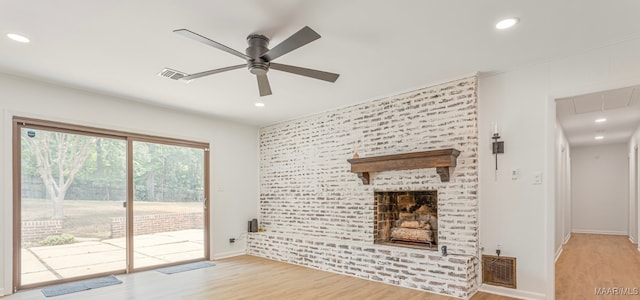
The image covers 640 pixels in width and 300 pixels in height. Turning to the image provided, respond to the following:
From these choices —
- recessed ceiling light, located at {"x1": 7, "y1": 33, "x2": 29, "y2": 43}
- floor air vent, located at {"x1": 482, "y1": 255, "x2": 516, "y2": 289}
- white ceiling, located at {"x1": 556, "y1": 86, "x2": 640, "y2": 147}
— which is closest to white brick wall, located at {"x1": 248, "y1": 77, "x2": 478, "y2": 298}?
floor air vent, located at {"x1": 482, "y1": 255, "x2": 516, "y2": 289}

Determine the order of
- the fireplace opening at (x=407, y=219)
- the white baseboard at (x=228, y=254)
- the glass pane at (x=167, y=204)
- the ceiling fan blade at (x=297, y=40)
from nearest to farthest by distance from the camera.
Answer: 1. the ceiling fan blade at (x=297, y=40)
2. the fireplace opening at (x=407, y=219)
3. the glass pane at (x=167, y=204)
4. the white baseboard at (x=228, y=254)

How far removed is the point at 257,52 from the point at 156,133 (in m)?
3.20

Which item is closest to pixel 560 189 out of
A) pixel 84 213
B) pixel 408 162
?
pixel 408 162

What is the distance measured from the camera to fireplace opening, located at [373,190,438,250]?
4.41m

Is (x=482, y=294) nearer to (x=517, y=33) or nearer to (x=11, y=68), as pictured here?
(x=517, y=33)

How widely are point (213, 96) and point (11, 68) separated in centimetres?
211

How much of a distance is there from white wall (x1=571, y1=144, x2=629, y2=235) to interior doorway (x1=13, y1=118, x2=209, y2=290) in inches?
375

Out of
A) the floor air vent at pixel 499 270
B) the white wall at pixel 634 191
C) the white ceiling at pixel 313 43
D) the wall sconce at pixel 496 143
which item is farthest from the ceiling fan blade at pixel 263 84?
the white wall at pixel 634 191

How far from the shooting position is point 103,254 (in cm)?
464

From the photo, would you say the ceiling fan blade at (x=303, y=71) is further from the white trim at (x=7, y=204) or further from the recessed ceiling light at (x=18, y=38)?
the white trim at (x=7, y=204)

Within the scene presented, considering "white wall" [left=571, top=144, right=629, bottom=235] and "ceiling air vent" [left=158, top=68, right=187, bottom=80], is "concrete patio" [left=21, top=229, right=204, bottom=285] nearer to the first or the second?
"ceiling air vent" [left=158, top=68, right=187, bottom=80]

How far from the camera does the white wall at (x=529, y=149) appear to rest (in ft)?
10.8

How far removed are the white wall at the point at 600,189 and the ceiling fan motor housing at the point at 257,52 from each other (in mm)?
9962

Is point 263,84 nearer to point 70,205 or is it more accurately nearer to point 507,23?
point 507,23
